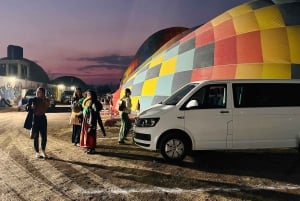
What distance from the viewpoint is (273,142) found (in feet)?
31.7

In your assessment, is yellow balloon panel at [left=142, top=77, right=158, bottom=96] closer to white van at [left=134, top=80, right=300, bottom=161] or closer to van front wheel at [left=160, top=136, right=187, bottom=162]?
white van at [left=134, top=80, right=300, bottom=161]

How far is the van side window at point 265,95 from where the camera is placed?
963cm

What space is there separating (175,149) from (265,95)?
2837 mm

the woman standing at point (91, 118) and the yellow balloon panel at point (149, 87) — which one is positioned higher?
the yellow balloon panel at point (149, 87)

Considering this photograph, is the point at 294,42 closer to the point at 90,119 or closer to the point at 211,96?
the point at 211,96

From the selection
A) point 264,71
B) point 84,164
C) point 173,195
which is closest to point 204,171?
point 173,195

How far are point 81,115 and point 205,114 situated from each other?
4717 mm

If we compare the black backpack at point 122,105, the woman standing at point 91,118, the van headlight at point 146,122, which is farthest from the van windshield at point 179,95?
the black backpack at point 122,105

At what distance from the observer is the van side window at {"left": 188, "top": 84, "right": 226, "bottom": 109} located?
9570mm

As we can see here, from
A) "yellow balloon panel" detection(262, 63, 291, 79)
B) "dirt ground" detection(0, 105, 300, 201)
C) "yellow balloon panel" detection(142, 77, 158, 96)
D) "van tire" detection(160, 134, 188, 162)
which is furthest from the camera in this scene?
"yellow balloon panel" detection(142, 77, 158, 96)

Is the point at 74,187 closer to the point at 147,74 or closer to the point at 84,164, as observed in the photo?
the point at 84,164

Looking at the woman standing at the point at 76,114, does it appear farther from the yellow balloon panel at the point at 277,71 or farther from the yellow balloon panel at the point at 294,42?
the yellow balloon panel at the point at 294,42

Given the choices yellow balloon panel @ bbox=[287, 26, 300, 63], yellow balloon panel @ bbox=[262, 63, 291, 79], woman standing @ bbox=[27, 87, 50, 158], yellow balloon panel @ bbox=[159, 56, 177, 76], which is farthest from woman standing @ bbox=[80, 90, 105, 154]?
yellow balloon panel @ bbox=[287, 26, 300, 63]

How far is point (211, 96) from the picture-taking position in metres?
9.71
